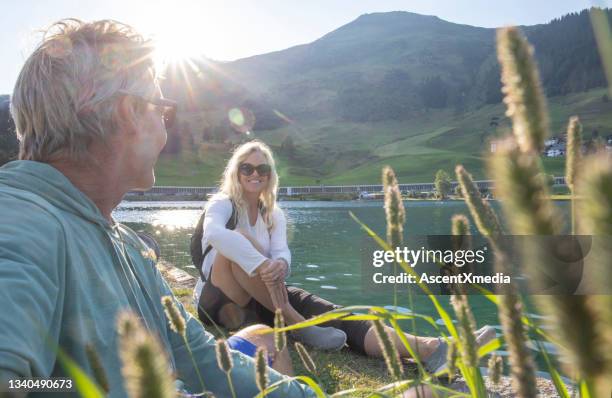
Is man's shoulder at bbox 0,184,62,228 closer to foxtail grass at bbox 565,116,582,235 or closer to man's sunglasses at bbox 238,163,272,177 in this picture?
foxtail grass at bbox 565,116,582,235

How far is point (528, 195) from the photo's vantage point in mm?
367

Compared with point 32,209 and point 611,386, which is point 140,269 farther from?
point 611,386

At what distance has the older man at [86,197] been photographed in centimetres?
162

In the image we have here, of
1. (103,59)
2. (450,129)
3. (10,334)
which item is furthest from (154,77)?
(450,129)

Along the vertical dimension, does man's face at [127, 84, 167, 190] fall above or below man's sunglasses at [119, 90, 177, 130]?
below

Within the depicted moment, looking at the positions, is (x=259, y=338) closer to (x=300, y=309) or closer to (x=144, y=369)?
(x=300, y=309)

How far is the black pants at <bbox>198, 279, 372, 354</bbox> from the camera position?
6.49 meters

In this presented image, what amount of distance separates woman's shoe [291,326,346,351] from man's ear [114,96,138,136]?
14.2 ft

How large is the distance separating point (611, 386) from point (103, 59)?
259 cm

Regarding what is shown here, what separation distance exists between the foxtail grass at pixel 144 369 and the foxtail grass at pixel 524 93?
408 millimetres

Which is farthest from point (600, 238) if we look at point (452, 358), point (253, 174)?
point (253, 174)

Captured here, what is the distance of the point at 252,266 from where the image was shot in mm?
6332

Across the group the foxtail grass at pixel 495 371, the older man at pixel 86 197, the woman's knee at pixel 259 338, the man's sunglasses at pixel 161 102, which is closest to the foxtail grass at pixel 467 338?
the foxtail grass at pixel 495 371

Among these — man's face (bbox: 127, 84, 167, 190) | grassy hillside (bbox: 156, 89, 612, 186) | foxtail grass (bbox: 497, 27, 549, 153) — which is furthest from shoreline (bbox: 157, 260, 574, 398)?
grassy hillside (bbox: 156, 89, 612, 186)
